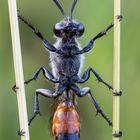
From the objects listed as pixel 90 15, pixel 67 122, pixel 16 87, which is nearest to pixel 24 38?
pixel 90 15

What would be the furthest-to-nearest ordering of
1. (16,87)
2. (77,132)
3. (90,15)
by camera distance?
(90,15), (77,132), (16,87)

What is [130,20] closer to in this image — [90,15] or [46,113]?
[90,15]

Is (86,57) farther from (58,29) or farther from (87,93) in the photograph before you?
(58,29)

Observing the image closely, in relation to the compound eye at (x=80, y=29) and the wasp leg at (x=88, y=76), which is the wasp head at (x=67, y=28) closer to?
the compound eye at (x=80, y=29)

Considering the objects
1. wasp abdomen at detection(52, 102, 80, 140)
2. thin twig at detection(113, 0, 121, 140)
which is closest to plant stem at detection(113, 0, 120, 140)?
thin twig at detection(113, 0, 121, 140)

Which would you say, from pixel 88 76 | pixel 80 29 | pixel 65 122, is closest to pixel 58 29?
pixel 80 29

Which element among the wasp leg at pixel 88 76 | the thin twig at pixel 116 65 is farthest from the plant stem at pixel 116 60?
the wasp leg at pixel 88 76
